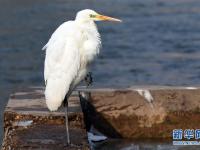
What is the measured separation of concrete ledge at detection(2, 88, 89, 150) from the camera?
7043 mm

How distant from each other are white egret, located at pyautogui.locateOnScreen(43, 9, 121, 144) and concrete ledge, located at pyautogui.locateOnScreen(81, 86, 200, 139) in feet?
4.79

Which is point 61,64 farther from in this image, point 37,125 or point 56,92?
point 37,125

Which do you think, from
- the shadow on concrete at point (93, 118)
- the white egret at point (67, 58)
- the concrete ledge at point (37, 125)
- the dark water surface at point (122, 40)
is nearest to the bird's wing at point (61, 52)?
the white egret at point (67, 58)

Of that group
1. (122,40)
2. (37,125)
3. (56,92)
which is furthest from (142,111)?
(122,40)

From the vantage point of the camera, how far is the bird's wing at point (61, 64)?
741 centimetres

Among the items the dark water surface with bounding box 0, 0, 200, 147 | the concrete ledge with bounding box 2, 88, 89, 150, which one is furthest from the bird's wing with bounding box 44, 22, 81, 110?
the dark water surface with bounding box 0, 0, 200, 147

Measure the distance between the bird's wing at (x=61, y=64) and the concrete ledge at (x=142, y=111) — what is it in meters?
1.58

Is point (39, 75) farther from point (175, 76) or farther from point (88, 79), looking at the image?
point (88, 79)

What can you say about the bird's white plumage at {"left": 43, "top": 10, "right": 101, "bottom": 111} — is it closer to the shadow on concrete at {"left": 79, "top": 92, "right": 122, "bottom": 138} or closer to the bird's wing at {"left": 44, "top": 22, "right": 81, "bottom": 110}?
the bird's wing at {"left": 44, "top": 22, "right": 81, "bottom": 110}

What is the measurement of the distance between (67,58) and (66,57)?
15mm

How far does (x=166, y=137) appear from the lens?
910 centimetres

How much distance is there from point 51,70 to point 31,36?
42.2 ft

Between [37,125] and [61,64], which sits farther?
[37,125]

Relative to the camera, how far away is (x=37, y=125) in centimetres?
773
